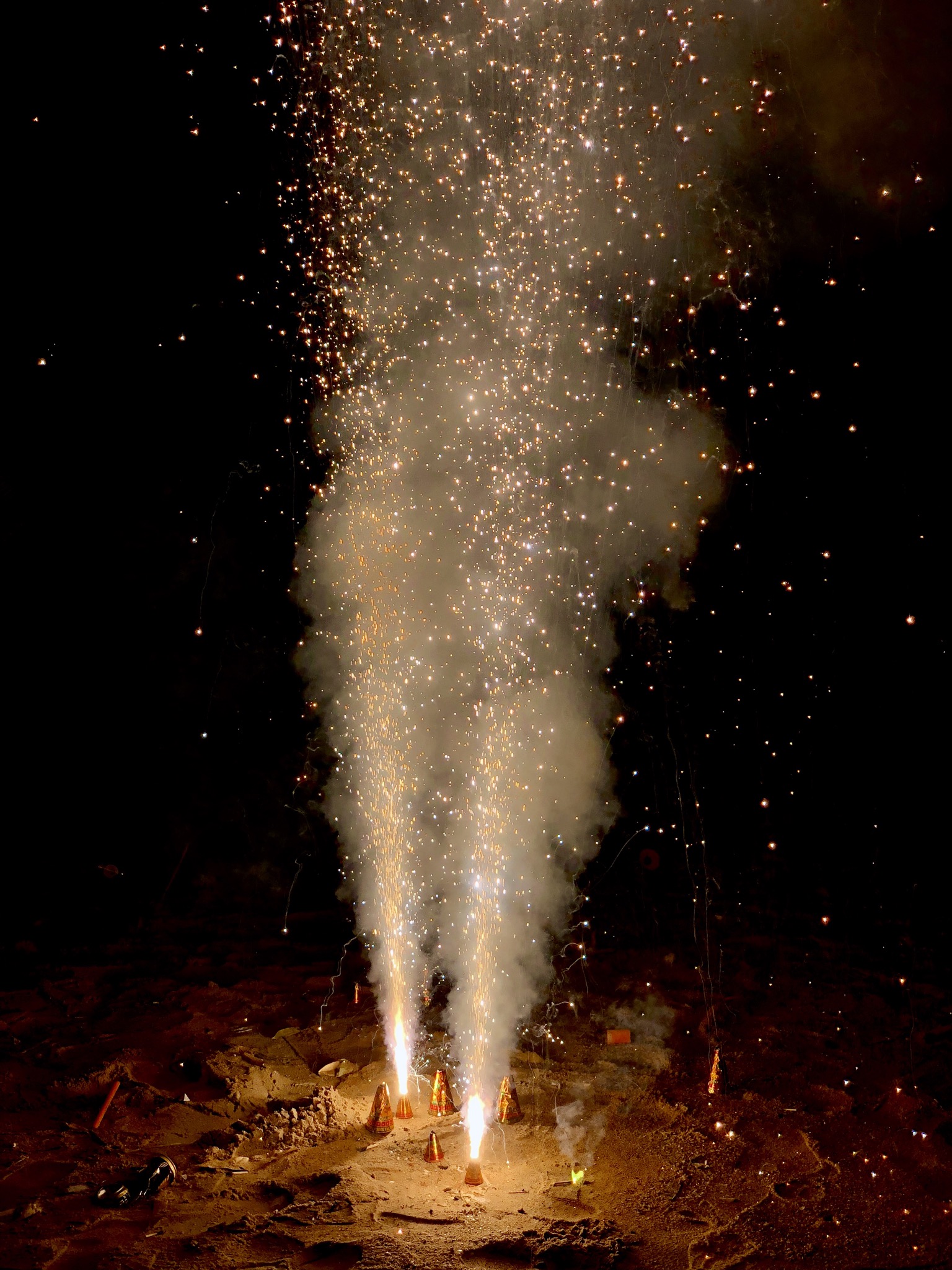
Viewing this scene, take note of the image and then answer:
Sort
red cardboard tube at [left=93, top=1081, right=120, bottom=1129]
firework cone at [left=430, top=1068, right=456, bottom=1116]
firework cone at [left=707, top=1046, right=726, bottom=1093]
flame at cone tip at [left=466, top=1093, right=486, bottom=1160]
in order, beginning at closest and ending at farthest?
flame at cone tip at [left=466, top=1093, right=486, bottom=1160] → red cardboard tube at [left=93, top=1081, right=120, bottom=1129] → firework cone at [left=430, top=1068, right=456, bottom=1116] → firework cone at [left=707, top=1046, right=726, bottom=1093]

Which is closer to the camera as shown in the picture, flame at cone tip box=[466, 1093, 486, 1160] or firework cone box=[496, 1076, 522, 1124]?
flame at cone tip box=[466, 1093, 486, 1160]

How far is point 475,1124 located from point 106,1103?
79.3 inches

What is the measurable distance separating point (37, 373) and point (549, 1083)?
330 inches

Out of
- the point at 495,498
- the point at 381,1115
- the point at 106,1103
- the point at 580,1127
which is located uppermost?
the point at 495,498

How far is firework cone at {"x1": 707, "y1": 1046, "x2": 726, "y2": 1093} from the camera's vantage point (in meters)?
4.65

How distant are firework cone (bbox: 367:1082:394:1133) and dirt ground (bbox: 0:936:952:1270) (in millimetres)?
64

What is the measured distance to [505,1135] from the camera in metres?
4.20

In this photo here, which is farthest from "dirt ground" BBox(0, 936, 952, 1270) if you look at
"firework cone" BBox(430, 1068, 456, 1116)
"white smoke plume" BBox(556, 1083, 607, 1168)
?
"firework cone" BBox(430, 1068, 456, 1116)

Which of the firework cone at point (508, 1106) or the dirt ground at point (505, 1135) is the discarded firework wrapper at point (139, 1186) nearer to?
the dirt ground at point (505, 1135)

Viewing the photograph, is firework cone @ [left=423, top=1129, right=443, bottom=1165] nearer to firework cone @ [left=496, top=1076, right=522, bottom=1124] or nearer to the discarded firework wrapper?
firework cone @ [left=496, top=1076, right=522, bottom=1124]

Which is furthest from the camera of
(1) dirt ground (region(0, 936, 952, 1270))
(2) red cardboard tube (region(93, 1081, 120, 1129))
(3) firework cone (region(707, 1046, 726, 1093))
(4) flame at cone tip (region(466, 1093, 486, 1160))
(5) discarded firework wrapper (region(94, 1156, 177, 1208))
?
(3) firework cone (region(707, 1046, 726, 1093))

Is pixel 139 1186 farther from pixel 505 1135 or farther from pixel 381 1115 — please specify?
pixel 505 1135

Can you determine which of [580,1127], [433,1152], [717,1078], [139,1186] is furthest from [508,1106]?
[139,1186]

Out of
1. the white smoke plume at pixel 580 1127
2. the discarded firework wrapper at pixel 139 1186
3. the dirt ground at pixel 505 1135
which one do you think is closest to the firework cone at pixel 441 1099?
the dirt ground at pixel 505 1135
